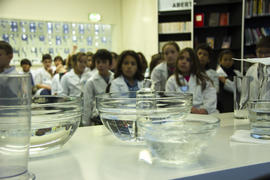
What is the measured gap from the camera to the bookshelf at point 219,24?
14.6 ft

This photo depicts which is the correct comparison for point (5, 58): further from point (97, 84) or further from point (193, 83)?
point (193, 83)

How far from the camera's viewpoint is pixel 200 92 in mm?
2430

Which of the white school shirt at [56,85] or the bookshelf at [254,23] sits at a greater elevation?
the bookshelf at [254,23]

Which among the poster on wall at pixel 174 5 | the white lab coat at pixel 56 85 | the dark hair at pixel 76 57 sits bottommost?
the white lab coat at pixel 56 85

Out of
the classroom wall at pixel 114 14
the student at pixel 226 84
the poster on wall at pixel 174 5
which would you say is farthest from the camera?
the classroom wall at pixel 114 14

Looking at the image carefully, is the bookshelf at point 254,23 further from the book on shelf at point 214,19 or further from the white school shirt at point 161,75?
the white school shirt at point 161,75

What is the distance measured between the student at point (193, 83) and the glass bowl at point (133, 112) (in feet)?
5.43

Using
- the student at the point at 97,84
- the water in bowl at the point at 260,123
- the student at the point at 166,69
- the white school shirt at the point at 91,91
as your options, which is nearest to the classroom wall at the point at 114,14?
the student at the point at 166,69

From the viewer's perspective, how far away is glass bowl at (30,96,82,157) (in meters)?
0.63

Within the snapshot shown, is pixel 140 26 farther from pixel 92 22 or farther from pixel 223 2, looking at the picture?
pixel 223 2

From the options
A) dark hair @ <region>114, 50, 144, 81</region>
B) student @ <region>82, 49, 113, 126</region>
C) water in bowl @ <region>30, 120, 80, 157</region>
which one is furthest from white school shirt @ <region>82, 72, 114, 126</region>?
water in bowl @ <region>30, 120, 80, 157</region>

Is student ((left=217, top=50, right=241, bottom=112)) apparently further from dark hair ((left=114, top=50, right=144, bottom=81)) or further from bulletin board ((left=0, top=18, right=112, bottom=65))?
bulletin board ((left=0, top=18, right=112, bottom=65))

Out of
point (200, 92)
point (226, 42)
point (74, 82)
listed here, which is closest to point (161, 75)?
point (200, 92)

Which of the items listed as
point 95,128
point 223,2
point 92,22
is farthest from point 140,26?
point 95,128
